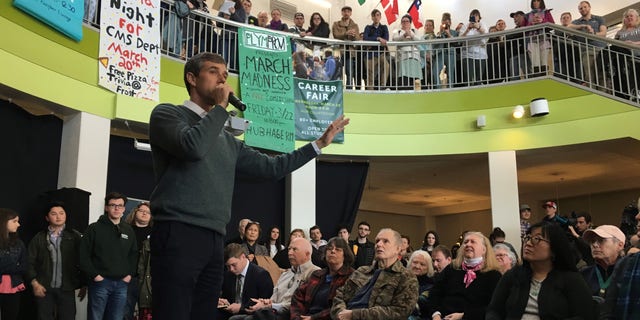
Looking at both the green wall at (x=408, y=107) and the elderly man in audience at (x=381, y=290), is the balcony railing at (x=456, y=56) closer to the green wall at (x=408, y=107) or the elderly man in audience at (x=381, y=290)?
the green wall at (x=408, y=107)

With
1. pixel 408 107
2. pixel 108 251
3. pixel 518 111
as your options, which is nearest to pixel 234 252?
pixel 108 251

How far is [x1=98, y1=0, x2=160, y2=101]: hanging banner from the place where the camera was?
21.7ft

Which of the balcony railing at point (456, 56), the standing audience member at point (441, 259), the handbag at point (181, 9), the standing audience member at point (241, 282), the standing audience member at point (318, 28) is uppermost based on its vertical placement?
the standing audience member at point (318, 28)

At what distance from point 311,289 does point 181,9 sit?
4.54m

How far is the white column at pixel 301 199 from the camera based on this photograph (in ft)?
27.7

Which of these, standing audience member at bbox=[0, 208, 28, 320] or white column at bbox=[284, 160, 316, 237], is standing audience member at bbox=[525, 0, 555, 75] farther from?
standing audience member at bbox=[0, 208, 28, 320]

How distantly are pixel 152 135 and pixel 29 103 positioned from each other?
529cm

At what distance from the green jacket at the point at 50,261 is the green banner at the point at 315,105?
12.3 feet

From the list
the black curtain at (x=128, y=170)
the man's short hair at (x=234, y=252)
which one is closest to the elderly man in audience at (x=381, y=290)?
the man's short hair at (x=234, y=252)

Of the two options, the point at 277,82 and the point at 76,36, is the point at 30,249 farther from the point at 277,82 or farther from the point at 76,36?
the point at 277,82

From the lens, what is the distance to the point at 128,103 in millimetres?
6930

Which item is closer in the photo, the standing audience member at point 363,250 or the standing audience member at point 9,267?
the standing audience member at point 9,267

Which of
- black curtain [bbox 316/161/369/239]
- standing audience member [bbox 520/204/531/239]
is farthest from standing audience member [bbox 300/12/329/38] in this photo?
standing audience member [bbox 520/204/531/239]

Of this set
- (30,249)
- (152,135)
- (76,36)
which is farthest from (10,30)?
(152,135)
